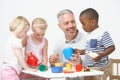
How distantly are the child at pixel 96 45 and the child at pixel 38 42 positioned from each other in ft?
0.89

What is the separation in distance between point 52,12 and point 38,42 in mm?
577

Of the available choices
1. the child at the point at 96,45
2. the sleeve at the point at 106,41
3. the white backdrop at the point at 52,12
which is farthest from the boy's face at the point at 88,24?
the white backdrop at the point at 52,12

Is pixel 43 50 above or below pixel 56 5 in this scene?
below

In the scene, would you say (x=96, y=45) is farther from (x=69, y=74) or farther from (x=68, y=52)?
(x=69, y=74)

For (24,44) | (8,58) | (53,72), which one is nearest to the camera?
(53,72)

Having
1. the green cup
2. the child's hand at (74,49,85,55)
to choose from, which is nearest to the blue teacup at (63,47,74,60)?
the child's hand at (74,49,85,55)

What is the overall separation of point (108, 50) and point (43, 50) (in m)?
0.46

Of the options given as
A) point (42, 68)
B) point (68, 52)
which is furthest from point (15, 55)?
point (68, 52)

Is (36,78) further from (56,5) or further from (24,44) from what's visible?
(56,5)

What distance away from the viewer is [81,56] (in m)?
2.01

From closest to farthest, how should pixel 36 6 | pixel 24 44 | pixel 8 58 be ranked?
pixel 8 58 < pixel 24 44 < pixel 36 6

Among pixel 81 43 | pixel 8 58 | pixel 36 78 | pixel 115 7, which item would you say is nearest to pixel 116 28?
pixel 115 7

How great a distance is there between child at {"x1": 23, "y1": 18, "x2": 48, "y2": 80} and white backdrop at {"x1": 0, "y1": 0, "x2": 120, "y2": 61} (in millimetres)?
463

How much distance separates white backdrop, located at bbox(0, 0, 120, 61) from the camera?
2.51 meters
